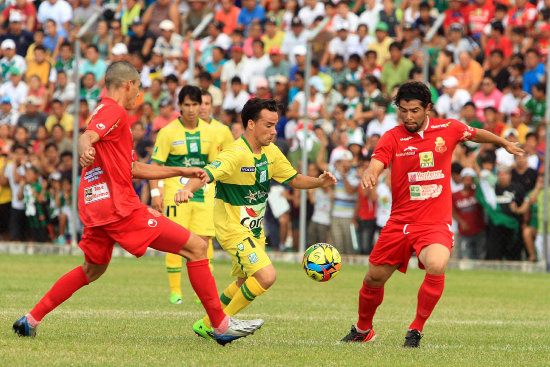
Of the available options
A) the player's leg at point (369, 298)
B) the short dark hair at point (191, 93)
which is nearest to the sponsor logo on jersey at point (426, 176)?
the player's leg at point (369, 298)

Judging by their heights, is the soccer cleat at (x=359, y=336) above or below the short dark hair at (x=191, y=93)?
below

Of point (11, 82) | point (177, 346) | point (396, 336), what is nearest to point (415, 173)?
point (396, 336)

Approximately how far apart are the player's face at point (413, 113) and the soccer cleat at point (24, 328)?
364cm

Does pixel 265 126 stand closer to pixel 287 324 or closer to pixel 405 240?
pixel 405 240

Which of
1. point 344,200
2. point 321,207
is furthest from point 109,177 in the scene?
point 321,207

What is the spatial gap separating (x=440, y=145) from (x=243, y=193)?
1.82 metres

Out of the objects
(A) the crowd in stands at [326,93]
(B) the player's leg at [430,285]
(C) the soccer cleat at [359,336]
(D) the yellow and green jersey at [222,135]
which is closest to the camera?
(B) the player's leg at [430,285]

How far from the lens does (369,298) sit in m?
8.73

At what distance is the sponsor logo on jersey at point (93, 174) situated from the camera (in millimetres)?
7836

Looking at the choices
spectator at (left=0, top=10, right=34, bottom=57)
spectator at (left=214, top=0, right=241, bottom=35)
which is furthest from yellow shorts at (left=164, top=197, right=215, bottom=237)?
spectator at (left=0, top=10, right=34, bottom=57)

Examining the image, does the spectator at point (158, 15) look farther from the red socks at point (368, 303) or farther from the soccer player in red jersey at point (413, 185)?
the red socks at point (368, 303)

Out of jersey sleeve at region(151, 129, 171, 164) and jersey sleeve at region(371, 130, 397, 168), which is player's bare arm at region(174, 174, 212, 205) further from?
jersey sleeve at region(151, 129, 171, 164)

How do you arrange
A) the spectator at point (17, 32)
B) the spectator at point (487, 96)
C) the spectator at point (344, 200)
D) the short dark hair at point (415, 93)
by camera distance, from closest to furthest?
the short dark hair at point (415, 93) → the spectator at point (487, 96) → the spectator at point (344, 200) → the spectator at point (17, 32)

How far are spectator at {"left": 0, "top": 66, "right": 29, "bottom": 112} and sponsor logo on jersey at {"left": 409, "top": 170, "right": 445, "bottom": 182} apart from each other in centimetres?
1513
